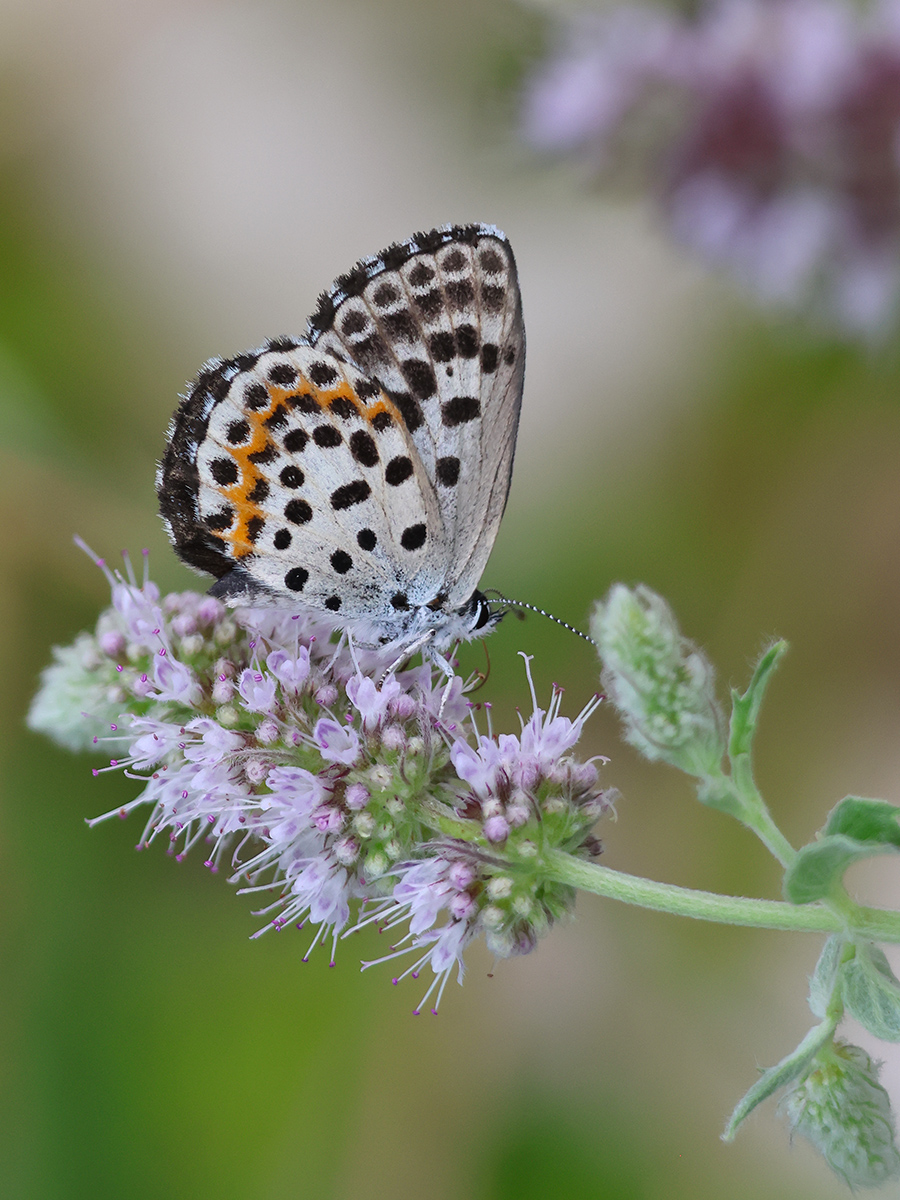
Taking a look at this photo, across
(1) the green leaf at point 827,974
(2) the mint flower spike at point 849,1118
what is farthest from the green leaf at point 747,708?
(2) the mint flower spike at point 849,1118

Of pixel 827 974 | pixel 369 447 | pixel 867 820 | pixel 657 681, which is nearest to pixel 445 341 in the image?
pixel 369 447

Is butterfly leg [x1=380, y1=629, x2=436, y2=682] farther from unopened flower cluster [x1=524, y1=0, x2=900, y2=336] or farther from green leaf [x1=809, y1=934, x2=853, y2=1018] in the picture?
unopened flower cluster [x1=524, y1=0, x2=900, y2=336]

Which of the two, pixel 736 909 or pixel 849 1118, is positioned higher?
pixel 736 909

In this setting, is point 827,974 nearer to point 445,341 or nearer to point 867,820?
point 867,820

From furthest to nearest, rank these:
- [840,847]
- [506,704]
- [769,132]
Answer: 1. [506,704]
2. [769,132]
3. [840,847]

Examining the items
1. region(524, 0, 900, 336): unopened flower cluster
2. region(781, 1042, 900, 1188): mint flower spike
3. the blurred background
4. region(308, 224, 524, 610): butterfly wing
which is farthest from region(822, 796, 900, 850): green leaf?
region(524, 0, 900, 336): unopened flower cluster

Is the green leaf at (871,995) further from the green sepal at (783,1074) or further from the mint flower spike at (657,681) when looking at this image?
the mint flower spike at (657,681)

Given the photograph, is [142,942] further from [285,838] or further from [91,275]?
[91,275]
